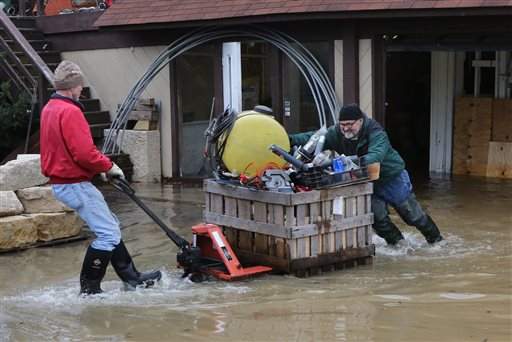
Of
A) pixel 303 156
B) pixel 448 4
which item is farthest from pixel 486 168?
pixel 303 156

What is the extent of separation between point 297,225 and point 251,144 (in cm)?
81

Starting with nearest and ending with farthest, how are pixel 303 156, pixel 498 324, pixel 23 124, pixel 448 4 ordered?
pixel 498 324
pixel 303 156
pixel 448 4
pixel 23 124

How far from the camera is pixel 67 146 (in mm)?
6191

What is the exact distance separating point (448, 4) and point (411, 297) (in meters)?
4.88

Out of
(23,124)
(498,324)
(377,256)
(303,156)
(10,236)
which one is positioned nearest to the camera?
(498,324)

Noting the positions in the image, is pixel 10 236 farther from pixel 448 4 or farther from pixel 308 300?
pixel 448 4

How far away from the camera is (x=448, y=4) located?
9.81 metres

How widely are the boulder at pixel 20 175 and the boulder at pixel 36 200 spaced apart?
101mm

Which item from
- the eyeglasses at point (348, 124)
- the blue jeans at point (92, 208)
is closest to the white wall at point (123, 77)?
the eyeglasses at point (348, 124)

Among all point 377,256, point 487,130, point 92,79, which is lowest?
point 377,256

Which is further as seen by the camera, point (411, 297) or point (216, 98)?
point (216, 98)

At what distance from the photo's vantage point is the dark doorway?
15344 millimetres

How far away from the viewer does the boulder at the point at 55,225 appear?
28.4 feet

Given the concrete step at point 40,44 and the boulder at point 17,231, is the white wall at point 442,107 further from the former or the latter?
the boulder at point 17,231
